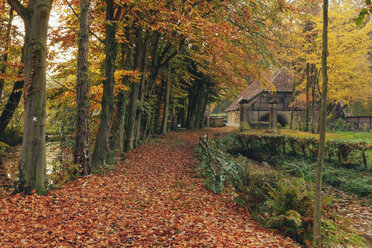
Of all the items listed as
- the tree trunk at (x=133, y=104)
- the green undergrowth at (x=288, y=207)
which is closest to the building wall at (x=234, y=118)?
the tree trunk at (x=133, y=104)

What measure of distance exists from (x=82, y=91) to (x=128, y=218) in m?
4.19

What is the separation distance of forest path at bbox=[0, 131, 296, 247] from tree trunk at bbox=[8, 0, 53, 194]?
0.54m

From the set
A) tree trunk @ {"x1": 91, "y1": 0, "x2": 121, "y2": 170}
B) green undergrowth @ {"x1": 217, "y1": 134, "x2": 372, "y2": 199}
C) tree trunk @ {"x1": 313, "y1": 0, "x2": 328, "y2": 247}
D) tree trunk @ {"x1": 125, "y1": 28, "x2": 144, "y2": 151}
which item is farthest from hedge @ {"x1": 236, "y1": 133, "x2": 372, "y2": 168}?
tree trunk @ {"x1": 91, "y1": 0, "x2": 121, "y2": 170}

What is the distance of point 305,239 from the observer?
17.2ft

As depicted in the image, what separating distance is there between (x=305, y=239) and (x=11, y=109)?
15617mm

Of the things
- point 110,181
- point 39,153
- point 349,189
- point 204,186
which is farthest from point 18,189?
point 349,189

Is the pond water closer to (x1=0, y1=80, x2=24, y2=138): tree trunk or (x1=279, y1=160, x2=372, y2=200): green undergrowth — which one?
(x1=0, y1=80, x2=24, y2=138): tree trunk

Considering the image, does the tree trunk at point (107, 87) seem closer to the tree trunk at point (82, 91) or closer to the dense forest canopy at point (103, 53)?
the dense forest canopy at point (103, 53)

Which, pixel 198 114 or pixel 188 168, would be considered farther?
pixel 198 114

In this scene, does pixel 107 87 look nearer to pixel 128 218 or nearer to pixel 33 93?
pixel 33 93

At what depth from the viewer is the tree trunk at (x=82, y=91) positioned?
24.3 ft

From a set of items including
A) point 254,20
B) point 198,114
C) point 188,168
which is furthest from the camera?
point 198,114

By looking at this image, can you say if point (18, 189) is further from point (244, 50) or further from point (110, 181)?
point (244, 50)

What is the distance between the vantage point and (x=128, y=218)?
18.5 feet
